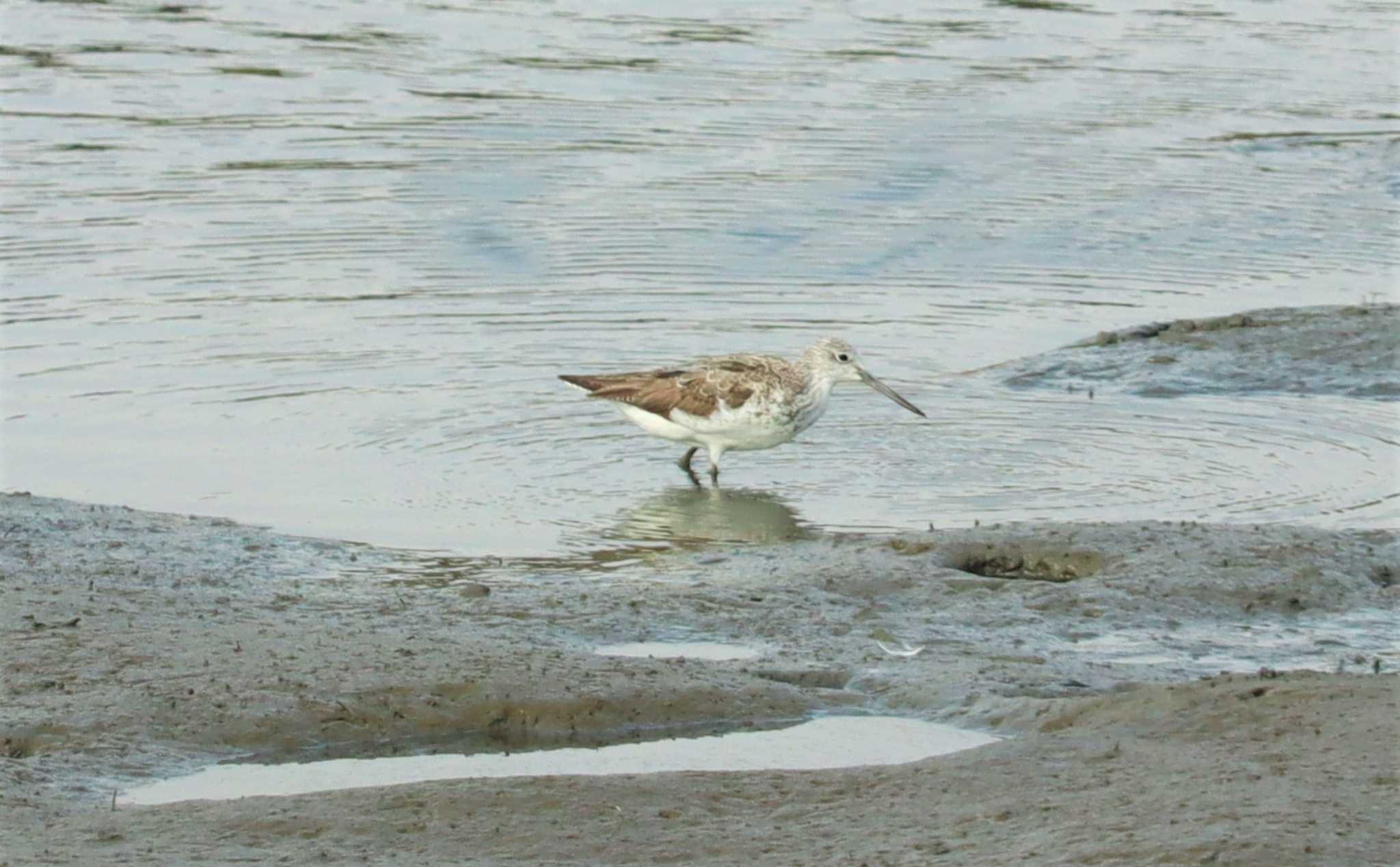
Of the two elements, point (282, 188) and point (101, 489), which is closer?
point (101, 489)

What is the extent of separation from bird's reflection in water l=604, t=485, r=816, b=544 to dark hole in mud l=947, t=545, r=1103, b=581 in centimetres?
91

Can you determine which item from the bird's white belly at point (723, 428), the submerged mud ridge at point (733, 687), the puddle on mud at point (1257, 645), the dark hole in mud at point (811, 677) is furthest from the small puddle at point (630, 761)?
the bird's white belly at point (723, 428)

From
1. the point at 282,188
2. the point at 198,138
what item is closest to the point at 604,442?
the point at 282,188

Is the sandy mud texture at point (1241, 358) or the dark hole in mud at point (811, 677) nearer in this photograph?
the dark hole in mud at point (811, 677)

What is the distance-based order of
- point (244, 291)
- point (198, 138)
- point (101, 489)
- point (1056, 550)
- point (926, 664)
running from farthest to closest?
point (198, 138) < point (244, 291) < point (101, 489) < point (1056, 550) < point (926, 664)

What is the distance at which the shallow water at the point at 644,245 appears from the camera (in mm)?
11078

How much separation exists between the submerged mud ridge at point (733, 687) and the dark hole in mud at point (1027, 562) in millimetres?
15

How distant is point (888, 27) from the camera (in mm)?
24719

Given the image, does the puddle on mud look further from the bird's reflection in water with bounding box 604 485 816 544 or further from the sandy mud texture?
the sandy mud texture

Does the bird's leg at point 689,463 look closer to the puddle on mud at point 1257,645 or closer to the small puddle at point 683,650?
the small puddle at point 683,650

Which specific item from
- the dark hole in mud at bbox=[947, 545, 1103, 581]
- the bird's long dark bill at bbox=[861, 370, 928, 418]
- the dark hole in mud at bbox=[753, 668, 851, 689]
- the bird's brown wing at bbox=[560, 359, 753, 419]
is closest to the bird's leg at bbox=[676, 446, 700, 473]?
the bird's brown wing at bbox=[560, 359, 753, 419]

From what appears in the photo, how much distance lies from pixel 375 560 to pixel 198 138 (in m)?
10.4

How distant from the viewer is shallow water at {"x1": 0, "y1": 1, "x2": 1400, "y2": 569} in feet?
36.3

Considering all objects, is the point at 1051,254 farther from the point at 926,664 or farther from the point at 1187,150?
the point at 926,664
